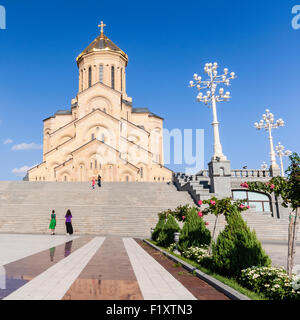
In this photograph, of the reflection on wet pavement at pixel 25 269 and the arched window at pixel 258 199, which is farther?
the arched window at pixel 258 199

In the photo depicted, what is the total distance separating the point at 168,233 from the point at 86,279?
5.70 metres

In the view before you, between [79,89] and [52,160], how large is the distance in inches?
605

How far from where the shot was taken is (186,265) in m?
6.68

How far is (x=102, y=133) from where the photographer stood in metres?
39.3

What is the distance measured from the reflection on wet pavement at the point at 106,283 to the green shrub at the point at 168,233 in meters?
3.28

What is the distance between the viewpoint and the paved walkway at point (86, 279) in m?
4.28

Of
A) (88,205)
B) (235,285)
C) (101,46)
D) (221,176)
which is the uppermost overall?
(101,46)

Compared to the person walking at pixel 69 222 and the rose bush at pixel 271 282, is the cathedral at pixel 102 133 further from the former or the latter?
the rose bush at pixel 271 282

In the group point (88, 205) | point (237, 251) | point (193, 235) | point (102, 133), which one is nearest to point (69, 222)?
point (88, 205)

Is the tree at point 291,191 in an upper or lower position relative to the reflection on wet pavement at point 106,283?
upper

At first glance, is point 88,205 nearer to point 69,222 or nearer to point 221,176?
point 69,222

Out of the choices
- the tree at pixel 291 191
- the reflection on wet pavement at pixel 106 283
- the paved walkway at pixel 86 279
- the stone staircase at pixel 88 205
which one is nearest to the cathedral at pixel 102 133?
the stone staircase at pixel 88 205

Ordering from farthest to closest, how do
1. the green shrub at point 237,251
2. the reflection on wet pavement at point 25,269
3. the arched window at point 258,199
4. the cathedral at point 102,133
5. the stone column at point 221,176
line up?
the cathedral at point 102,133
the arched window at point 258,199
the stone column at point 221,176
the green shrub at point 237,251
the reflection on wet pavement at point 25,269
